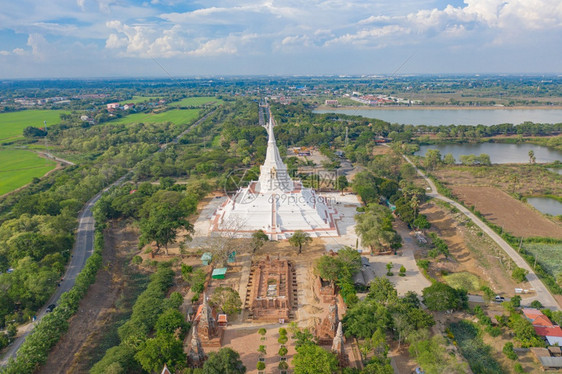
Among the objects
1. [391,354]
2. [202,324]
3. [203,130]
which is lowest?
[391,354]

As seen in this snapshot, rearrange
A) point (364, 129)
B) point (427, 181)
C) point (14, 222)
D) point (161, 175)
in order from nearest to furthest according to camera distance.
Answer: point (14, 222) < point (427, 181) < point (161, 175) < point (364, 129)

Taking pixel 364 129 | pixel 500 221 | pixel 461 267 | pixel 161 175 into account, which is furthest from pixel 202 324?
pixel 364 129

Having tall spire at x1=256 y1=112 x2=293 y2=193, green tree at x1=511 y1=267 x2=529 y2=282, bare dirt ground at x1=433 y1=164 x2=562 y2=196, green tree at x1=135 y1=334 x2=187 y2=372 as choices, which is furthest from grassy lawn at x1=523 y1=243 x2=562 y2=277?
green tree at x1=135 y1=334 x2=187 y2=372

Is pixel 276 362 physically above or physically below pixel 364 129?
below

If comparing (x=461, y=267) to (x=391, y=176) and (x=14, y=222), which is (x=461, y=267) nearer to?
(x=391, y=176)

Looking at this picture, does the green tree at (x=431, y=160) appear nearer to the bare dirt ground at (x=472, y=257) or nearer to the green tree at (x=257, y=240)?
the bare dirt ground at (x=472, y=257)

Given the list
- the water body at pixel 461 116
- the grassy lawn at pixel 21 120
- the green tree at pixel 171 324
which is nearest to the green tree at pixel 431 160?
the green tree at pixel 171 324
